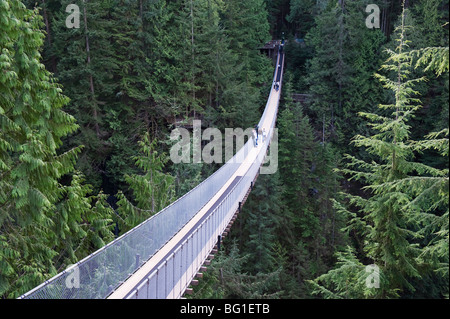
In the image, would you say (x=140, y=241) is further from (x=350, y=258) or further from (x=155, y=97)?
(x=155, y=97)

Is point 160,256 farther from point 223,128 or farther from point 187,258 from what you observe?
point 223,128

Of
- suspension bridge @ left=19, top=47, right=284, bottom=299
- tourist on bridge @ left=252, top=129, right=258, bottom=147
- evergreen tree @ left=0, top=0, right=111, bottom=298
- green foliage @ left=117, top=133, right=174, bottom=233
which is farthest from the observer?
tourist on bridge @ left=252, top=129, right=258, bottom=147

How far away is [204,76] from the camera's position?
21438 millimetres

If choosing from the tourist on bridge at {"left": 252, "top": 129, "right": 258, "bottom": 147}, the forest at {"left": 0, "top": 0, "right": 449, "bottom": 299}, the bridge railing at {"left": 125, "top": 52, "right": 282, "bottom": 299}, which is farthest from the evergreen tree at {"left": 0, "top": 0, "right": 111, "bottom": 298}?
the tourist on bridge at {"left": 252, "top": 129, "right": 258, "bottom": 147}

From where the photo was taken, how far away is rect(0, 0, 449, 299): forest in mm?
6395

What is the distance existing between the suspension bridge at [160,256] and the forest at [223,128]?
1185 millimetres

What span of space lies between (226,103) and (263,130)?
4.74 metres

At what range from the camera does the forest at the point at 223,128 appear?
6.39 m

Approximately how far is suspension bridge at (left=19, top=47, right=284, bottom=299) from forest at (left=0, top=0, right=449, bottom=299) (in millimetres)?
1185

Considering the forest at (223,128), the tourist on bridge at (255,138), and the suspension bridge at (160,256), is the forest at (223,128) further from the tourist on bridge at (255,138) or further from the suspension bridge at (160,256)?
the tourist on bridge at (255,138)

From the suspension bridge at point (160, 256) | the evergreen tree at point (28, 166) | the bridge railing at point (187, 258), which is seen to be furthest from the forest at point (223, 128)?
the bridge railing at point (187, 258)

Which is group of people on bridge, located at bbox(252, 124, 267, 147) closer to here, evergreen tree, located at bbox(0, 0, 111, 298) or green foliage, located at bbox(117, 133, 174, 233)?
green foliage, located at bbox(117, 133, 174, 233)

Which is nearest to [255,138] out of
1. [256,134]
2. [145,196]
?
[256,134]
